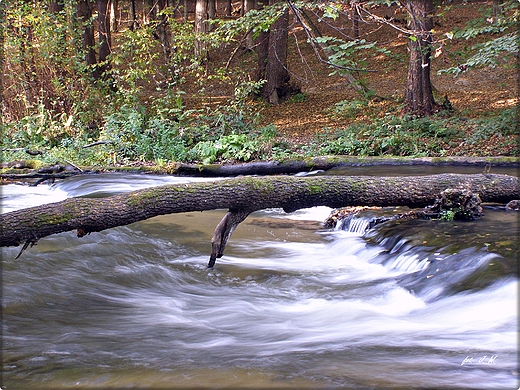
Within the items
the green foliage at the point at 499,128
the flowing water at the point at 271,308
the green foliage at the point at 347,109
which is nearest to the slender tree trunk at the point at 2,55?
the green foliage at the point at 347,109

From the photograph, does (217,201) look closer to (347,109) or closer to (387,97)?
(347,109)

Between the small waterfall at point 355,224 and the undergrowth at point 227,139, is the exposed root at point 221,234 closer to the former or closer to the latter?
the small waterfall at point 355,224

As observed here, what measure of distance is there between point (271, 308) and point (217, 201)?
1485mm

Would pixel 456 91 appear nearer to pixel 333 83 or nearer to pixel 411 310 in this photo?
pixel 333 83

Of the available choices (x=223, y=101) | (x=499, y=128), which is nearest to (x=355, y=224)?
(x=499, y=128)

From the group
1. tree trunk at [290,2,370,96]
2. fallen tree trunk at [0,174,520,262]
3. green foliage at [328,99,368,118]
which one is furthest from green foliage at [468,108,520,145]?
fallen tree trunk at [0,174,520,262]

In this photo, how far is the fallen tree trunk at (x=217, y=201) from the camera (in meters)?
5.06

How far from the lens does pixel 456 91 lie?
2238 cm

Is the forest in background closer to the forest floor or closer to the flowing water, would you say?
the forest floor

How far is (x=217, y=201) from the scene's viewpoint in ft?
18.7

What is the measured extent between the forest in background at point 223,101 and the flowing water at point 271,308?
6.60 metres

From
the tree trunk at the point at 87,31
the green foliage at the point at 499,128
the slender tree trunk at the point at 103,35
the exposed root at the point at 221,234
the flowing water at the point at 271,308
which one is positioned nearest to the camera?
the flowing water at the point at 271,308

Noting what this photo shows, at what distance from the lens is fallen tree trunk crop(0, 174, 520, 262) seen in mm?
A: 5062

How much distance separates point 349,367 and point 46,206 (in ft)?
10.2
